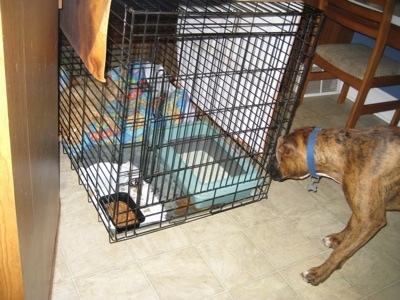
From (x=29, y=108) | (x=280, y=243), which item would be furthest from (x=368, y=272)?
(x=29, y=108)

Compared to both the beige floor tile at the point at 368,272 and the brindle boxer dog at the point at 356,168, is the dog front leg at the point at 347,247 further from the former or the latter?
the beige floor tile at the point at 368,272

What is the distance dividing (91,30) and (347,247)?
4.27ft

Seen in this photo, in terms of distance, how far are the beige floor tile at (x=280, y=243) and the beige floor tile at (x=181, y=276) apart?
0.31 metres

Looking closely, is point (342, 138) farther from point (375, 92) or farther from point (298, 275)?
point (375, 92)

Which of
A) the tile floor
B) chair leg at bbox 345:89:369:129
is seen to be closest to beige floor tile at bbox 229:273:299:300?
the tile floor

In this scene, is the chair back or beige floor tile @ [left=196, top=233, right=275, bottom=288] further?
the chair back

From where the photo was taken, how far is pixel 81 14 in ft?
3.89

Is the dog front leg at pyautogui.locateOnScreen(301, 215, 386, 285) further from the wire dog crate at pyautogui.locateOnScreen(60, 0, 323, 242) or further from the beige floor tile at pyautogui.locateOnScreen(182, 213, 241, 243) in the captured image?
the wire dog crate at pyautogui.locateOnScreen(60, 0, 323, 242)

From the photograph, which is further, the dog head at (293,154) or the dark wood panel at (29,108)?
the dog head at (293,154)

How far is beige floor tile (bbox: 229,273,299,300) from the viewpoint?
5.07ft

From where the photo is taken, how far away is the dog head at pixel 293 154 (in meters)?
1.69

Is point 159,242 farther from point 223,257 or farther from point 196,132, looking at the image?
point 196,132

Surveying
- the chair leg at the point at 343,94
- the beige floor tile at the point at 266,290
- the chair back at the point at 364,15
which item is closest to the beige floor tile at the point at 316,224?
the beige floor tile at the point at 266,290

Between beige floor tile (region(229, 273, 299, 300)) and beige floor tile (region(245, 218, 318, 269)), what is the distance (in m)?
0.09
